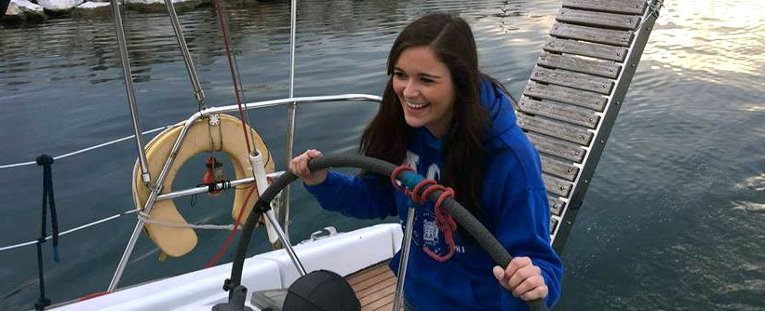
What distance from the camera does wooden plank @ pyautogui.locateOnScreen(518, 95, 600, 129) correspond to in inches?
192

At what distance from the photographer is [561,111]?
16.7 feet

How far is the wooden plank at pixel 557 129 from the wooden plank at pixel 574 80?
40 centimetres

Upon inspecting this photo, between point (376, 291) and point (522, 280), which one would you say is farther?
point (376, 291)

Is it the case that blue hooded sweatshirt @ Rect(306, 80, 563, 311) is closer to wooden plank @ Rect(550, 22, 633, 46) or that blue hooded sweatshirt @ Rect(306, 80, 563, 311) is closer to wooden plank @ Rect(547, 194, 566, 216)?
wooden plank @ Rect(547, 194, 566, 216)

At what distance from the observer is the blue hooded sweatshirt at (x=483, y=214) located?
1.59 meters

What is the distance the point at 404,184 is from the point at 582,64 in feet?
14.3

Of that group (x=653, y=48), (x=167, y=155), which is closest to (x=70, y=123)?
(x=167, y=155)

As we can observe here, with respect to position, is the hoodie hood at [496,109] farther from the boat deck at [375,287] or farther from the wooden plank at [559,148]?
the wooden plank at [559,148]

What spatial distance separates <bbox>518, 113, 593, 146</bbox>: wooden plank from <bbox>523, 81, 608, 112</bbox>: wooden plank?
224 mm

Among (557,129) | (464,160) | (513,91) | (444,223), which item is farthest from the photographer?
(513,91)

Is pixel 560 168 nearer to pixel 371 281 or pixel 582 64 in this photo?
pixel 582 64

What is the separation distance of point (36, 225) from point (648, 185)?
6576 mm

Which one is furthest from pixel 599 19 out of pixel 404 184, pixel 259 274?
pixel 404 184

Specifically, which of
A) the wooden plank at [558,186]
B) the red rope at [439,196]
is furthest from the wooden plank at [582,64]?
the red rope at [439,196]
